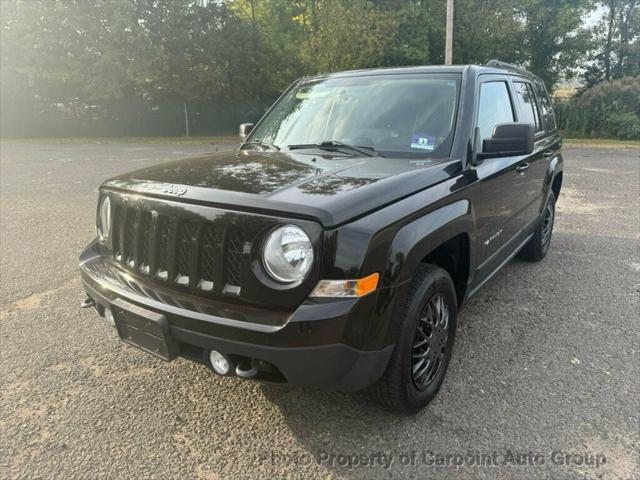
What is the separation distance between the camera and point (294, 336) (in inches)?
82.5

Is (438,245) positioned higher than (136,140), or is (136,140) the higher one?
(136,140)

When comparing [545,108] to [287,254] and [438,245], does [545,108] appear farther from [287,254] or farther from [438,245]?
[287,254]

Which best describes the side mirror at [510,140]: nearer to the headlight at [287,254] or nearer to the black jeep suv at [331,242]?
the black jeep suv at [331,242]

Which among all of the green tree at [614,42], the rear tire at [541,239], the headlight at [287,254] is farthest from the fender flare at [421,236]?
the green tree at [614,42]

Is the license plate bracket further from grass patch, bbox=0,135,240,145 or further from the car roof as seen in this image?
Answer: grass patch, bbox=0,135,240,145

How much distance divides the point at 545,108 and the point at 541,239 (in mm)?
1432

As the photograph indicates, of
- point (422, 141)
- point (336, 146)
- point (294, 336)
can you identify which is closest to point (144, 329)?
point (294, 336)

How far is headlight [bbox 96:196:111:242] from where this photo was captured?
297cm

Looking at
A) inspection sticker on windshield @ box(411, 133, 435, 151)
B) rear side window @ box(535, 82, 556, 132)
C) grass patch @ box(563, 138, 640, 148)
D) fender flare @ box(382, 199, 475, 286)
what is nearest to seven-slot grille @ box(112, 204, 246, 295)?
fender flare @ box(382, 199, 475, 286)

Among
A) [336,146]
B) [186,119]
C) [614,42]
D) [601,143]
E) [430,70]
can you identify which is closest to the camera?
[336,146]

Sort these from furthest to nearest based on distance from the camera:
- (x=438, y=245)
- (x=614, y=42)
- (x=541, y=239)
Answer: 1. (x=614, y=42)
2. (x=541, y=239)
3. (x=438, y=245)

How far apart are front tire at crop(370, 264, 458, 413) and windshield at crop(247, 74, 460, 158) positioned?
0.90 m

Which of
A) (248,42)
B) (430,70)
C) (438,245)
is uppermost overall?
(248,42)

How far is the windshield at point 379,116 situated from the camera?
3.22 metres
